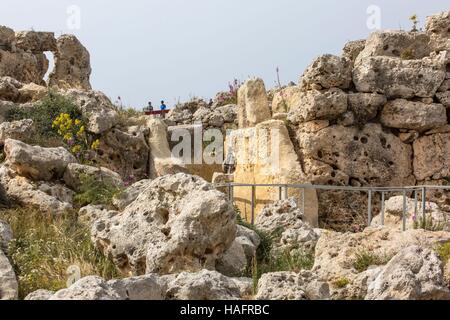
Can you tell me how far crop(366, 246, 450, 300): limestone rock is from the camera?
620 centimetres

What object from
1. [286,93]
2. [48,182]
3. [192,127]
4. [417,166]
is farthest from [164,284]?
[192,127]

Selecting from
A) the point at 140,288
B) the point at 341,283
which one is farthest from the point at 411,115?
the point at 140,288

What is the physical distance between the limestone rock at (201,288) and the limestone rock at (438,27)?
11.6 m

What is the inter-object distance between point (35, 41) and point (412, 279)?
68.9 feet

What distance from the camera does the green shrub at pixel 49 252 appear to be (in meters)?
8.48

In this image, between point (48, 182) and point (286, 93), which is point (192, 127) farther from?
point (48, 182)

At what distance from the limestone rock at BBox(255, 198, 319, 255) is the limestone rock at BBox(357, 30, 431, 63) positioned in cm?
667

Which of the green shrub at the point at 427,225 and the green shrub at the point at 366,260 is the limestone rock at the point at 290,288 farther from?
the green shrub at the point at 427,225

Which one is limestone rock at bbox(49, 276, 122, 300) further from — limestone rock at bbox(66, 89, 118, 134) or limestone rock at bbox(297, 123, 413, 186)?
limestone rock at bbox(66, 89, 118, 134)

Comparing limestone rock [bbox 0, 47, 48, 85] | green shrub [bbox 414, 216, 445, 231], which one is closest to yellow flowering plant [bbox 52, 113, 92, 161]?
green shrub [bbox 414, 216, 445, 231]

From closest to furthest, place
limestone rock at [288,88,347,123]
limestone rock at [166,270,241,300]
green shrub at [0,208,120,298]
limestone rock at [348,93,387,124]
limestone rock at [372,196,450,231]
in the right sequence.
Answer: limestone rock at [166,270,241,300], green shrub at [0,208,120,298], limestone rock at [372,196,450,231], limestone rock at [288,88,347,123], limestone rock at [348,93,387,124]

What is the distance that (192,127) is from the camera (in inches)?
791

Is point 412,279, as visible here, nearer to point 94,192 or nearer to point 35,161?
point 94,192

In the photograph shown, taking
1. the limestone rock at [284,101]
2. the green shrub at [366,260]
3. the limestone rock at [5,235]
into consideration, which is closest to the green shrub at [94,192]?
the limestone rock at [5,235]
